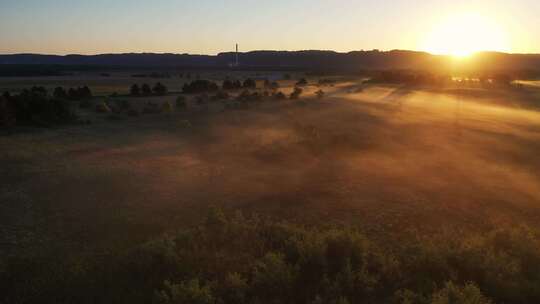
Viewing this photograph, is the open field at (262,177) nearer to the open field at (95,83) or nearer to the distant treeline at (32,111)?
the distant treeline at (32,111)

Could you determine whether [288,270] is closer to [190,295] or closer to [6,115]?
[190,295]

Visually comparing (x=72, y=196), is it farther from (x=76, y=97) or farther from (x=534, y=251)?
(x=76, y=97)

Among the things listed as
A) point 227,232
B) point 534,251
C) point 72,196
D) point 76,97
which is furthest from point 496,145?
point 76,97

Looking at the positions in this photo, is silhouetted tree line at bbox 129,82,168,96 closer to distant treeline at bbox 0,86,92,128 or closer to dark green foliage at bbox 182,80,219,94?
dark green foliage at bbox 182,80,219,94

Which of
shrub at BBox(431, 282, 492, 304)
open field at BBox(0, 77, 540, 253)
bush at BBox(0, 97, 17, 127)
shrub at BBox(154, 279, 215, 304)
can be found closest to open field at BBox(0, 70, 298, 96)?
bush at BBox(0, 97, 17, 127)

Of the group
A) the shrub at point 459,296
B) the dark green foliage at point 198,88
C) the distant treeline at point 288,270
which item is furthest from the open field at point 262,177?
the dark green foliage at point 198,88

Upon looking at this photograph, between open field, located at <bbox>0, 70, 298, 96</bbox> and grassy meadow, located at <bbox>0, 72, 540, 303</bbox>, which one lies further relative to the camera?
open field, located at <bbox>0, 70, 298, 96</bbox>

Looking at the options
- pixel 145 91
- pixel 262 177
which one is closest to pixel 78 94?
pixel 145 91

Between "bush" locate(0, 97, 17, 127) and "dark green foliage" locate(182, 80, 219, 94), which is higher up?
"dark green foliage" locate(182, 80, 219, 94)
